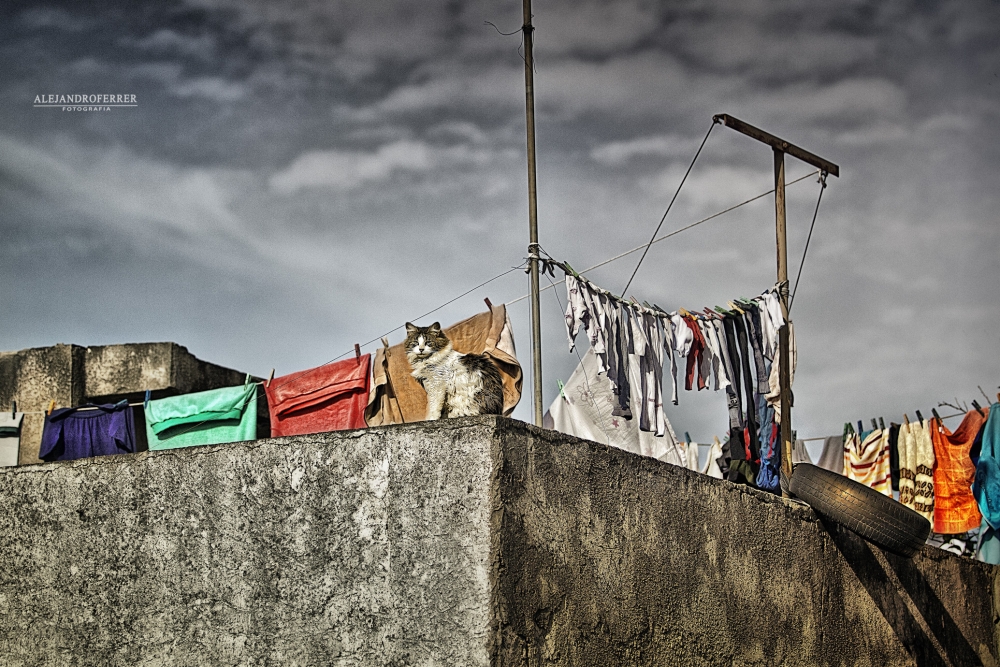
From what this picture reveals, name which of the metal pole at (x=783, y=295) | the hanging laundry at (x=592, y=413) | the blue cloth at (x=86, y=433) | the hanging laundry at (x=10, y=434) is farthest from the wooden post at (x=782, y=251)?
the hanging laundry at (x=10, y=434)

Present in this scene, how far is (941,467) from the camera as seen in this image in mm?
8766

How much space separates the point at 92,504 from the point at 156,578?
43cm

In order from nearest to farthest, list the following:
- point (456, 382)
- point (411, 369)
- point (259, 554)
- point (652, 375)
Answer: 1. point (259, 554)
2. point (456, 382)
3. point (411, 369)
4. point (652, 375)

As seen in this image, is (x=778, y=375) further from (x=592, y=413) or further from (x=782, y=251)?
(x=592, y=413)

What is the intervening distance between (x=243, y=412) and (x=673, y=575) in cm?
440

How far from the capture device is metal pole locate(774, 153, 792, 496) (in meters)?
6.66

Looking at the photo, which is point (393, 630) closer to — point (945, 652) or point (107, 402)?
point (945, 652)

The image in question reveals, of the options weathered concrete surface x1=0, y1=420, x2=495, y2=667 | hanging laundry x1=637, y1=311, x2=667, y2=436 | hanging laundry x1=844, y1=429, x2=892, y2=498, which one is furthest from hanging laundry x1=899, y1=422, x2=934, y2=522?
weathered concrete surface x1=0, y1=420, x2=495, y2=667

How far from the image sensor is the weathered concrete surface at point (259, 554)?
309cm

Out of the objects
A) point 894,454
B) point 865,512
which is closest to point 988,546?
point 894,454

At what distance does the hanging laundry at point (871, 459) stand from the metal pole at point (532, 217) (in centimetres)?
520

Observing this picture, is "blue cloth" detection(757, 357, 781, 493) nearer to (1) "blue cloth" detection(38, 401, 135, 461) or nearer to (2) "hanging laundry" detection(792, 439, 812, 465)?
(2) "hanging laundry" detection(792, 439, 812, 465)

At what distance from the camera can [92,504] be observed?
12.2 ft

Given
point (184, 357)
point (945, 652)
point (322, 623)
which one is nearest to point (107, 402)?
point (184, 357)
